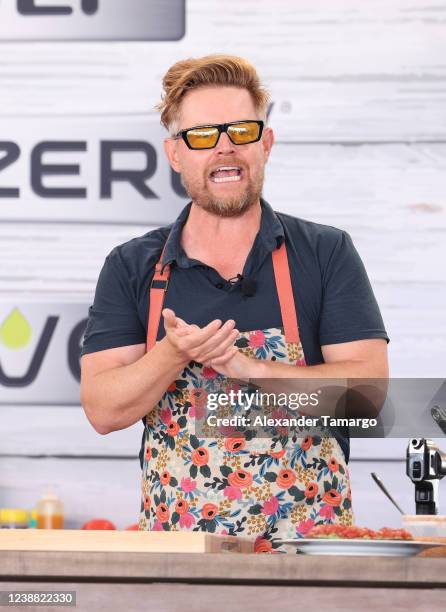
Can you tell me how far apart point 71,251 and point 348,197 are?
0.82 metres

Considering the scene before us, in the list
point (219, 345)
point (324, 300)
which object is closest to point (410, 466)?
point (219, 345)

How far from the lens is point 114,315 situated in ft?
8.18

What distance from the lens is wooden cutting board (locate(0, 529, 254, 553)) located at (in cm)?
150

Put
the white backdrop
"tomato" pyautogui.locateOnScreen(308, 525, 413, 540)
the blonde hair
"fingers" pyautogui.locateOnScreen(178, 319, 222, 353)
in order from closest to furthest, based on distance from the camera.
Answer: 1. "tomato" pyautogui.locateOnScreen(308, 525, 413, 540)
2. "fingers" pyautogui.locateOnScreen(178, 319, 222, 353)
3. the blonde hair
4. the white backdrop

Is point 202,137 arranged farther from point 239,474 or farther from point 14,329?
point 14,329

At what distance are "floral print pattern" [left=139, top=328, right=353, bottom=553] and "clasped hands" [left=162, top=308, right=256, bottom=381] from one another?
0.73ft

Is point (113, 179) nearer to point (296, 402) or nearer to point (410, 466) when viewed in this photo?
point (296, 402)

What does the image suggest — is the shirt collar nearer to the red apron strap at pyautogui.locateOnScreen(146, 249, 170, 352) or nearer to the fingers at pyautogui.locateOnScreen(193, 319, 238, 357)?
the red apron strap at pyautogui.locateOnScreen(146, 249, 170, 352)

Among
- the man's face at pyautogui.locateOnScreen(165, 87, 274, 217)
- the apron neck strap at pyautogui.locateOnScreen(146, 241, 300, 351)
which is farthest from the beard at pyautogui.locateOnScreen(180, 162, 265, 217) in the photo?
the apron neck strap at pyautogui.locateOnScreen(146, 241, 300, 351)

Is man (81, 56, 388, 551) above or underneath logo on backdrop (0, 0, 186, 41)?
underneath


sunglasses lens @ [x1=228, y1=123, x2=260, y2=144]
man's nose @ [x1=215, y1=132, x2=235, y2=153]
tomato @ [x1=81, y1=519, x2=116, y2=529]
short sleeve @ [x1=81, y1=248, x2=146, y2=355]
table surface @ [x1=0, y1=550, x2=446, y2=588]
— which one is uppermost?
sunglasses lens @ [x1=228, y1=123, x2=260, y2=144]

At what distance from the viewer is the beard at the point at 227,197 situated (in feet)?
8.12

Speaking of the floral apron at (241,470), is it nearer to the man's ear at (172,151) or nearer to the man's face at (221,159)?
the man's face at (221,159)

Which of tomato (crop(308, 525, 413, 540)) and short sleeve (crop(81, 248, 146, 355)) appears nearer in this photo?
tomato (crop(308, 525, 413, 540))
